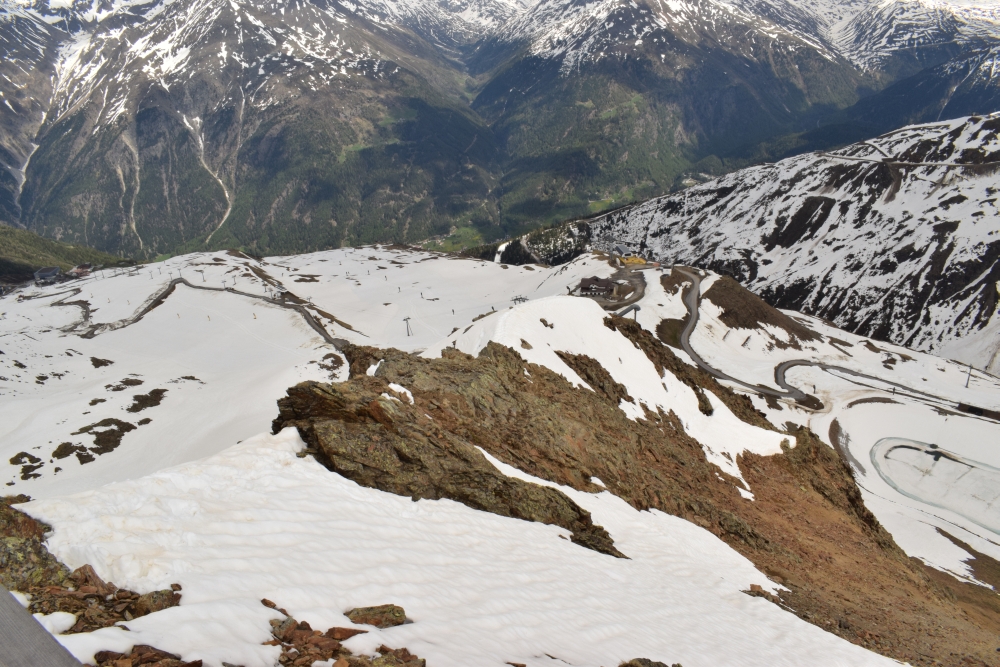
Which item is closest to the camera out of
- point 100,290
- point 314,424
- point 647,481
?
point 314,424

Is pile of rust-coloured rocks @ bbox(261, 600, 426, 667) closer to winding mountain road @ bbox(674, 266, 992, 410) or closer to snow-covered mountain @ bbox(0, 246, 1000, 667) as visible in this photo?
snow-covered mountain @ bbox(0, 246, 1000, 667)

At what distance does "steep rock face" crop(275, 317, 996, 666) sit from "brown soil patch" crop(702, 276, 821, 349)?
7451 cm

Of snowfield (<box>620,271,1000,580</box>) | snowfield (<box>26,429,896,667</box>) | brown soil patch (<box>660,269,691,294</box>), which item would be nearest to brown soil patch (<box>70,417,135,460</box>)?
snowfield (<box>26,429,896,667</box>)

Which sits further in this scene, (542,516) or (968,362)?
(968,362)

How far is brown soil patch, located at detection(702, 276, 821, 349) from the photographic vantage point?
372ft

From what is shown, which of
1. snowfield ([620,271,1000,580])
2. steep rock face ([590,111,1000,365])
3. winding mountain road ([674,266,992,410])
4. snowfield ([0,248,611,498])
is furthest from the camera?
steep rock face ([590,111,1000,365])

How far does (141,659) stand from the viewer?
7852mm

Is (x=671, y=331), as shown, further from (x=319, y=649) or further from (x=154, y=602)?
(x=154, y=602)

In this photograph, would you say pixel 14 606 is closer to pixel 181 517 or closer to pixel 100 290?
pixel 181 517

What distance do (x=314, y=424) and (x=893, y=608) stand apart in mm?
30632

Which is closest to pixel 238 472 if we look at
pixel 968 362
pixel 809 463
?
pixel 809 463

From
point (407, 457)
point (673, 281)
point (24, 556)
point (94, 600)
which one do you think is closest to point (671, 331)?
point (673, 281)

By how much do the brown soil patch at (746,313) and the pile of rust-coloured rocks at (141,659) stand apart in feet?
387

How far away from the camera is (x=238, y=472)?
53.2 ft
